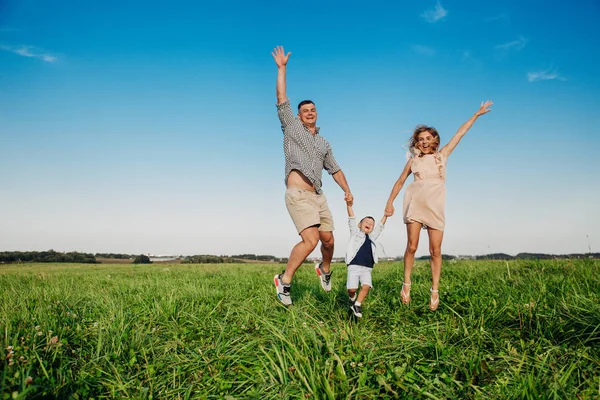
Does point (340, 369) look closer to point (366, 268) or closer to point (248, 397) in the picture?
point (248, 397)

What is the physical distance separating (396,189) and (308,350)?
3411mm

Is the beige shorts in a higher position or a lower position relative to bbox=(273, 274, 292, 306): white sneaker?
higher

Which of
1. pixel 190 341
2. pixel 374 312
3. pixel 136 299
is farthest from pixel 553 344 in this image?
pixel 136 299

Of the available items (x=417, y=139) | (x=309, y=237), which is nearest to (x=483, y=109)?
(x=417, y=139)

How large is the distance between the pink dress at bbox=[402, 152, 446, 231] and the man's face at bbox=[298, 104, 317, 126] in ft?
5.57

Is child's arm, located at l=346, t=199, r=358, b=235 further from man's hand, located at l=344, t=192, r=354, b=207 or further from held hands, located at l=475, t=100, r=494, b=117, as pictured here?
held hands, located at l=475, t=100, r=494, b=117

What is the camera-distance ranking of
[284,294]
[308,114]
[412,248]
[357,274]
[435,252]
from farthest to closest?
[308,114] → [412,248] → [435,252] → [284,294] → [357,274]

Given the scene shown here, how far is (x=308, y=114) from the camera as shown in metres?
5.24

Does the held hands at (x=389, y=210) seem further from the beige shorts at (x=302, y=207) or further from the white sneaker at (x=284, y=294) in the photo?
the white sneaker at (x=284, y=294)

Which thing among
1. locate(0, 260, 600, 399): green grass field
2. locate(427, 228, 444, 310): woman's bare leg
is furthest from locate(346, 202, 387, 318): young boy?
locate(427, 228, 444, 310): woman's bare leg

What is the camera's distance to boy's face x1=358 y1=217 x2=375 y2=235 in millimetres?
4969

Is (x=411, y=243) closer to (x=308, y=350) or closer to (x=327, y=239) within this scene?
(x=327, y=239)

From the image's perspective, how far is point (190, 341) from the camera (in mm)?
3680

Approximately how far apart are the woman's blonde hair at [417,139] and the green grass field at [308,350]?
2.19 meters
